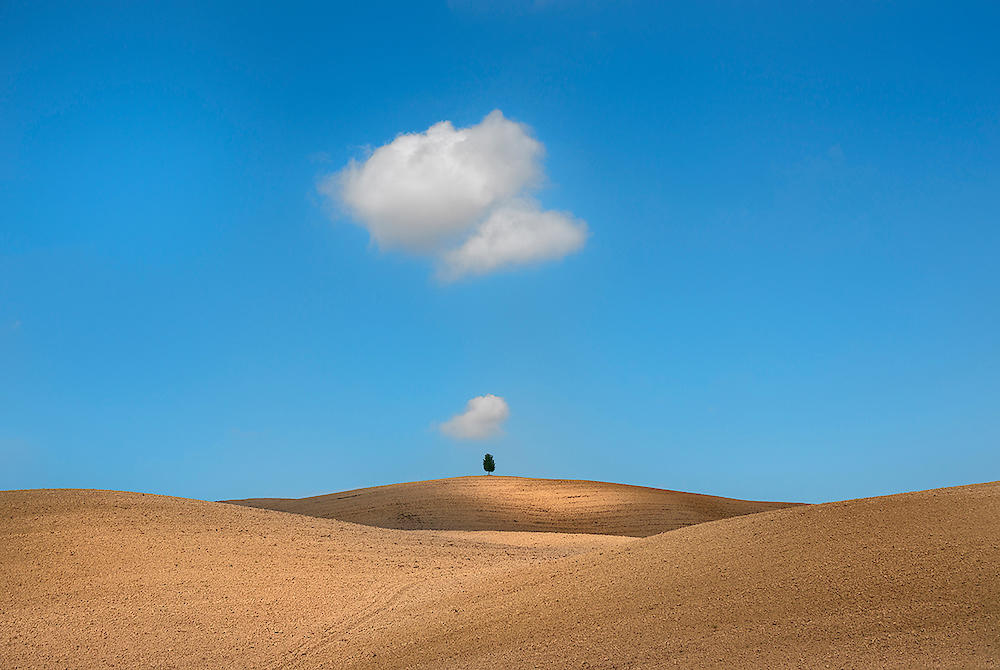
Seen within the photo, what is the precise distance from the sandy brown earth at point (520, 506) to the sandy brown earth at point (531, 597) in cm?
687

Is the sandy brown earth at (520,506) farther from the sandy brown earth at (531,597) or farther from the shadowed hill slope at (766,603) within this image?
the shadowed hill slope at (766,603)

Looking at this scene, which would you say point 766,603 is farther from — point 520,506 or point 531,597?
Result: point 520,506

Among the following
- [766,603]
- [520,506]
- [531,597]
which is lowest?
[766,603]

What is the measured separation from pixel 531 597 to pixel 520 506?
470 inches

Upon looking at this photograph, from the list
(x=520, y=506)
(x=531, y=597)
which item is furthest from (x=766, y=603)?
(x=520, y=506)

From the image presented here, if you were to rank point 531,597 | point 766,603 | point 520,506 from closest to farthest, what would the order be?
1. point 766,603
2. point 531,597
3. point 520,506

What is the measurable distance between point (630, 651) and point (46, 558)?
7.50m

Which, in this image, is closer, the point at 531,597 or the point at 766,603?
the point at 766,603

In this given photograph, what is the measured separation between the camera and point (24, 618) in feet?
26.7

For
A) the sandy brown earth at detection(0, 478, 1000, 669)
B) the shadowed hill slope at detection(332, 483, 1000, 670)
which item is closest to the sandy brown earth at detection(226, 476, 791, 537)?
the sandy brown earth at detection(0, 478, 1000, 669)

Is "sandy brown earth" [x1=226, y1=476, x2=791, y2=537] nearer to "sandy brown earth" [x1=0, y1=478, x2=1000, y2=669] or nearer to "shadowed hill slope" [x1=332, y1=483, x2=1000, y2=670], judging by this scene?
"sandy brown earth" [x1=0, y1=478, x2=1000, y2=669]

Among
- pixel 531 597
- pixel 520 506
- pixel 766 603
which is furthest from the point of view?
pixel 520 506

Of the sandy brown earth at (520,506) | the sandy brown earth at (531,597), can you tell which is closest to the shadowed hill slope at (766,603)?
the sandy brown earth at (531,597)

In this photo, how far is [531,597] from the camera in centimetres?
763
